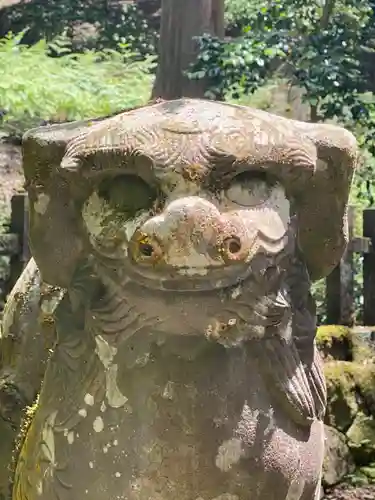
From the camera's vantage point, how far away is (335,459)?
266cm

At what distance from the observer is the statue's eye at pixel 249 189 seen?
89 cm

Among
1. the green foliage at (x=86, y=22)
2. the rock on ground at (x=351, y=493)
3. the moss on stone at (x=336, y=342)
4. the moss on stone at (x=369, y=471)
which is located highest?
the green foliage at (x=86, y=22)

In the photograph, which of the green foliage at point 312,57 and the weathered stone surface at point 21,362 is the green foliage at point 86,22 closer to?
the green foliage at point 312,57

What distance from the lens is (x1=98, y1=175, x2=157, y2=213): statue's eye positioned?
35.2 inches

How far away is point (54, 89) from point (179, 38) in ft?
2.39

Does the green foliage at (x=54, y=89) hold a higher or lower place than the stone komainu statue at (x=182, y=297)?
higher

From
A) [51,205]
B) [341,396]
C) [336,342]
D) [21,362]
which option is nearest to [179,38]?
[336,342]

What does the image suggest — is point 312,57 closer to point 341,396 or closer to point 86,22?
point 341,396

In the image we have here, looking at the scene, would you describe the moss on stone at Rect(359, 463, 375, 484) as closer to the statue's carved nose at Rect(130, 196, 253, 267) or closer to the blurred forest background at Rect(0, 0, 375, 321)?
the blurred forest background at Rect(0, 0, 375, 321)

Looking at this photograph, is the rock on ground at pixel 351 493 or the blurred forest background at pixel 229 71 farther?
the blurred forest background at pixel 229 71

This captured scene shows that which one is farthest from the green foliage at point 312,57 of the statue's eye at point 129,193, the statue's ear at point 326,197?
the statue's eye at point 129,193

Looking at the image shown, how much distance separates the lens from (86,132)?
36.9 inches

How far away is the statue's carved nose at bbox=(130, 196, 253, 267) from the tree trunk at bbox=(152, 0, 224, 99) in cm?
273

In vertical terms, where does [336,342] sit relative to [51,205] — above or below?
below
